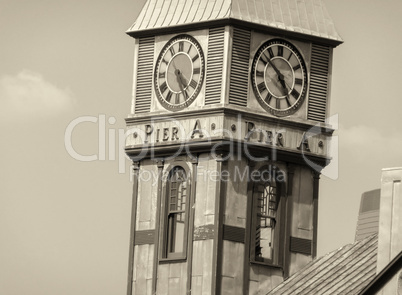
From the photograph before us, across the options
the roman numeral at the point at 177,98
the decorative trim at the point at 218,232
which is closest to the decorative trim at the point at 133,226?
the roman numeral at the point at 177,98

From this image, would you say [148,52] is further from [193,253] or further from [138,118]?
[193,253]

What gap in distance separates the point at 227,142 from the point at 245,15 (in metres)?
4.17

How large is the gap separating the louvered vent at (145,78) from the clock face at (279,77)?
3886 mm

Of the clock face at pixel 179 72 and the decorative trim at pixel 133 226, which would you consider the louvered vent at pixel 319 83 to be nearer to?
the clock face at pixel 179 72

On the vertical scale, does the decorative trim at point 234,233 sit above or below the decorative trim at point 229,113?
below

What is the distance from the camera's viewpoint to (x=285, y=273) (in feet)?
246

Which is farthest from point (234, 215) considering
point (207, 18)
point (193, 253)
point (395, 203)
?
point (395, 203)

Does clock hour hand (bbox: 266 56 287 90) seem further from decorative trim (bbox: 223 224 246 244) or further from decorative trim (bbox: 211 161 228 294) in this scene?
decorative trim (bbox: 223 224 246 244)

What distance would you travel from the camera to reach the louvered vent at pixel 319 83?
250 feet

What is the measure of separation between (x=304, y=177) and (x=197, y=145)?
3919mm

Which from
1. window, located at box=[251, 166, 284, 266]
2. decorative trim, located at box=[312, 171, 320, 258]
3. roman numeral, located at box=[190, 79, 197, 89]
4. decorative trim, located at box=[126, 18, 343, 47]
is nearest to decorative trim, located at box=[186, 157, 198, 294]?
window, located at box=[251, 166, 284, 266]

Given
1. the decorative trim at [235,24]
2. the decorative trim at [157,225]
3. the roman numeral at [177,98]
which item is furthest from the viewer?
the decorative trim at [157,225]

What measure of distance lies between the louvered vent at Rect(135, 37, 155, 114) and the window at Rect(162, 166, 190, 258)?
97.5 inches

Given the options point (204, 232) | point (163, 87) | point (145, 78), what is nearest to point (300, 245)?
point (204, 232)
